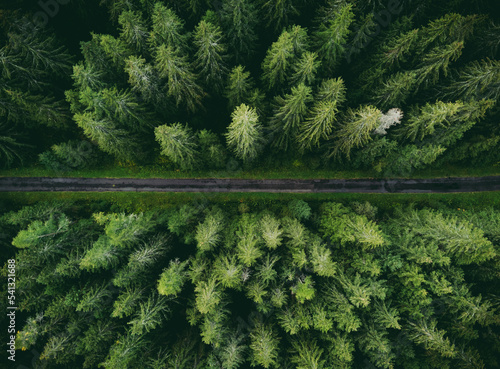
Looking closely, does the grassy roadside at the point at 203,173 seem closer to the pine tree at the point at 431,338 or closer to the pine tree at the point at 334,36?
the pine tree at the point at 334,36

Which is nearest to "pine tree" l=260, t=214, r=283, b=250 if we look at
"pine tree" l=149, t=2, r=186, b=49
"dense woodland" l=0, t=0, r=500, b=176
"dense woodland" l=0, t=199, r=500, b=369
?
"dense woodland" l=0, t=199, r=500, b=369

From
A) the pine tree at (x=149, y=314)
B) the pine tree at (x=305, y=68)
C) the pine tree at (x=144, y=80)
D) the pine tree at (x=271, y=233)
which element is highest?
the pine tree at (x=305, y=68)

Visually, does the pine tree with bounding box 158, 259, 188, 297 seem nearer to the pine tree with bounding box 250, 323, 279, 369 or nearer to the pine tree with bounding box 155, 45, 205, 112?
the pine tree with bounding box 250, 323, 279, 369

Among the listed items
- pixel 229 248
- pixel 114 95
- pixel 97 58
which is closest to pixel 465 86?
pixel 229 248

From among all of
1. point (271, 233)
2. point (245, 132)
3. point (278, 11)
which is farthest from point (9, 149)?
point (278, 11)

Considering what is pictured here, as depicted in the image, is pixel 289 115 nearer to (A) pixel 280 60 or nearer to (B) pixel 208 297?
(A) pixel 280 60

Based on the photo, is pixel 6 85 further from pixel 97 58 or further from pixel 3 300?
pixel 3 300

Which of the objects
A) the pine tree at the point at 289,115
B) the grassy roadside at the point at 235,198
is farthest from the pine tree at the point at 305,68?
the grassy roadside at the point at 235,198
